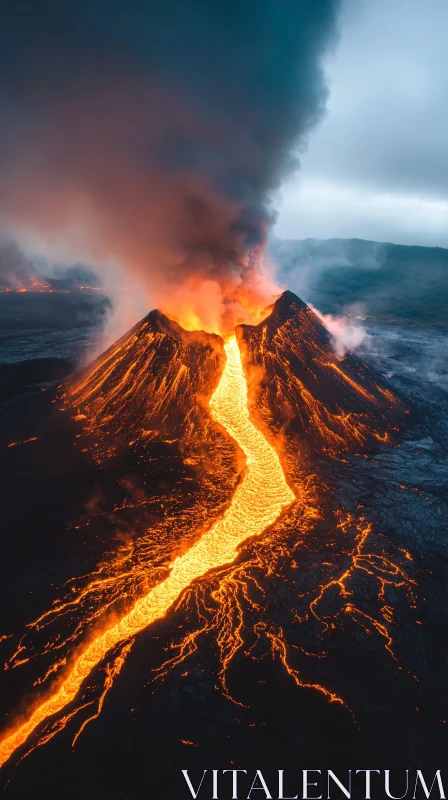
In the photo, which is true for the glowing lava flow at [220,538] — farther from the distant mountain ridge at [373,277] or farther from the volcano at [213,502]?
the distant mountain ridge at [373,277]

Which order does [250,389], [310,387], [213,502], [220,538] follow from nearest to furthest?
[220,538], [213,502], [310,387], [250,389]

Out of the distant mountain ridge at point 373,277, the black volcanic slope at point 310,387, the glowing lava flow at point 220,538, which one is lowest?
the glowing lava flow at point 220,538

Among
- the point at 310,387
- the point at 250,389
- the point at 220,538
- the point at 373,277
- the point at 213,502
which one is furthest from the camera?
the point at 373,277

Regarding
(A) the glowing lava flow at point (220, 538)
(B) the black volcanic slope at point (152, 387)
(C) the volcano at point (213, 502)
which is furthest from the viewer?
(B) the black volcanic slope at point (152, 387)

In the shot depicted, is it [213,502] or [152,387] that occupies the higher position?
[152,387]

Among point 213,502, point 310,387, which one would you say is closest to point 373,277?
point 310,387

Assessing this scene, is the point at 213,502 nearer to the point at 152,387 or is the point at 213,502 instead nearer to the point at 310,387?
the point at 152,387

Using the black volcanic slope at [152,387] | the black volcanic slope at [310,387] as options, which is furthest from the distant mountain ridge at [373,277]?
the black volcanic slope at [152,387]

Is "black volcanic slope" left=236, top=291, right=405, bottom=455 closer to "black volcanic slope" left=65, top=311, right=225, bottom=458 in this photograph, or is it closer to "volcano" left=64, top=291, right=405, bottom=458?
"volcano" left=64, top=291, right=405, bottom=458
